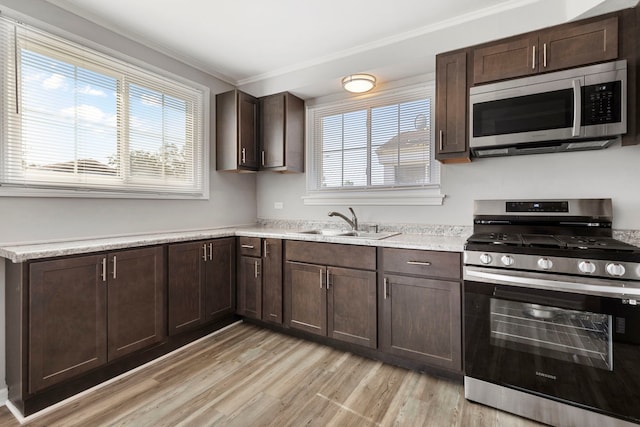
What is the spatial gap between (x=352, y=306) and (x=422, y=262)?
672 mm

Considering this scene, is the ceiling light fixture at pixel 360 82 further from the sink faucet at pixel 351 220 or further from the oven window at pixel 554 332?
the oven window at pixel 554 332

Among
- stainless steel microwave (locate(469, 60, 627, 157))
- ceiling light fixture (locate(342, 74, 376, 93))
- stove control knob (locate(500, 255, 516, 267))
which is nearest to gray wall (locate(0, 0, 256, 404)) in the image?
ceiling light fixture (locate(342, 74, 376, 93))

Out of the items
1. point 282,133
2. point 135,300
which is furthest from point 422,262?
point 135,300

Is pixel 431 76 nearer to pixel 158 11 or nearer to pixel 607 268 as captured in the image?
pixel 607 268

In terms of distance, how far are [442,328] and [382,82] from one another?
7.39 feet

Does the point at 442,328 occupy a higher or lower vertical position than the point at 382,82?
lower

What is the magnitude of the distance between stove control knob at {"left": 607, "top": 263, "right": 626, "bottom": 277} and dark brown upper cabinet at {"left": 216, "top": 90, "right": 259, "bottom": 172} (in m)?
2.97

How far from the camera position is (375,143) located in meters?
3.12

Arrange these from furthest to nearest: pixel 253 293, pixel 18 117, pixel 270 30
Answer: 1. pixel 253 293
2. pixel 270 30
3. pixel 18 117

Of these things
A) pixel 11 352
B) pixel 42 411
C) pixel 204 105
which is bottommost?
pixel 42 411

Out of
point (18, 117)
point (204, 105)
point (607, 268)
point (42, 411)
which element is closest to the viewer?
point (607, 268)

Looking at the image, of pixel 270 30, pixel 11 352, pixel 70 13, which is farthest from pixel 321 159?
pixel 11 352

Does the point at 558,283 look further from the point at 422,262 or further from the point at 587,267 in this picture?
the point at 422,262

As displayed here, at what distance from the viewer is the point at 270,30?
2568 mm
